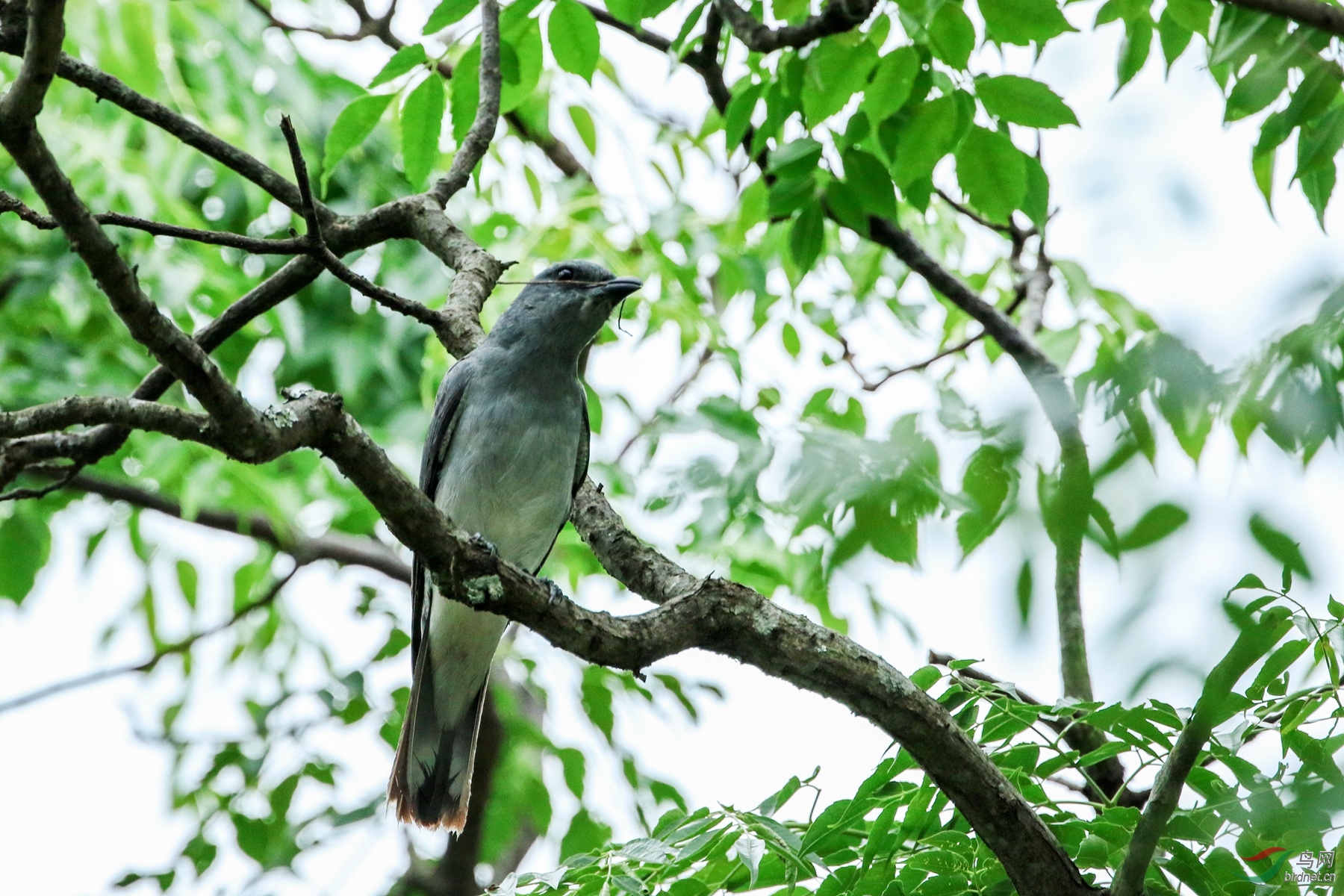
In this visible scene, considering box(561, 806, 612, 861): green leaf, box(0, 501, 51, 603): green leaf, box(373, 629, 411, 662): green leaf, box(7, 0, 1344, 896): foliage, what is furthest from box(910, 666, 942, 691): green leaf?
box(0, 501, 51, 603): green leaf

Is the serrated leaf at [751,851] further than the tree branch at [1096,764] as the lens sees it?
No

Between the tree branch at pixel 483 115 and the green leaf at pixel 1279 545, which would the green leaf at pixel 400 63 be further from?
the green leaf at pixel 1279 545

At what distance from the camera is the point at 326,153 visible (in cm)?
374

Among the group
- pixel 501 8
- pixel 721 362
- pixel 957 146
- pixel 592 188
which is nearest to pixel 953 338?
pixel 721 362

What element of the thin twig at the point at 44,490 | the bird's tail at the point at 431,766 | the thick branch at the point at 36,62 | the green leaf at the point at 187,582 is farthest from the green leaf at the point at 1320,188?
the green leaf at the point at 187,582

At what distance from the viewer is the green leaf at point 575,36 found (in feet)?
11.7

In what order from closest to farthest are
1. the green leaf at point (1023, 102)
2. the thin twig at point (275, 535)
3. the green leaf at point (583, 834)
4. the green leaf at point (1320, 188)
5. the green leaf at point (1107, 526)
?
the green leaf at point (1107, 526) → the green leaf at point (1320, 188) → the green leaf at point (1023, 102) → the green leaf at point (583, 834) → the thin twig at point (275, 535)

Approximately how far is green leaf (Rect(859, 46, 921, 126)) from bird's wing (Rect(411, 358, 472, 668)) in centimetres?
171

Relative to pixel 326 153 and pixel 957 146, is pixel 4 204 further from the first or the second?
pixel 957 146

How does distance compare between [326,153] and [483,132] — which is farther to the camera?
[483,132]

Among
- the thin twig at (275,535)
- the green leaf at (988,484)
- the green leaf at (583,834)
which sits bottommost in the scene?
the green leaf at (988,484)

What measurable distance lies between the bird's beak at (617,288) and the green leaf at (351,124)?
117cm

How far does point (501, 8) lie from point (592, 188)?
2.67 meters

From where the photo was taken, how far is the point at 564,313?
4723 millimetres
